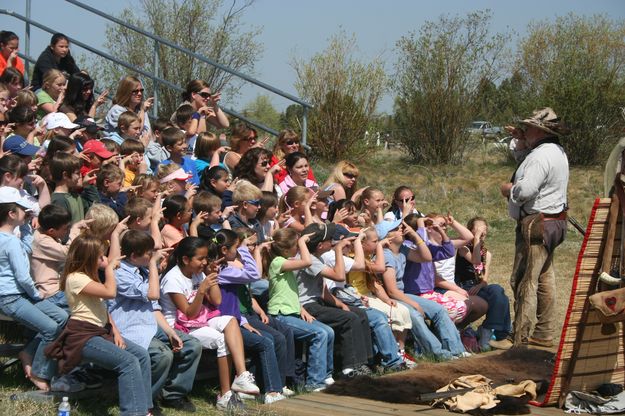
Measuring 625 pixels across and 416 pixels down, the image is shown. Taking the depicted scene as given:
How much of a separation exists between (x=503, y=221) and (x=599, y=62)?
6694 mm

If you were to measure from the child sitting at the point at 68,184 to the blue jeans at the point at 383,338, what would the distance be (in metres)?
2.55

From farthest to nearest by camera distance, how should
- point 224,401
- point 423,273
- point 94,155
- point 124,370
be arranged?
point 423,273, point 94,155, point 224,401, point 124,370

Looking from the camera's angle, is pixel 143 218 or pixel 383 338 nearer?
pixel 143 218

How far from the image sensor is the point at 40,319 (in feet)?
22.9

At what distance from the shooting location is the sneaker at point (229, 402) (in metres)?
7.26

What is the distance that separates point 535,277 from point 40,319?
4.65 meters

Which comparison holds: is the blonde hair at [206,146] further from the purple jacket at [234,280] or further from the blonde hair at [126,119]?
the purple jacket at [234,280]

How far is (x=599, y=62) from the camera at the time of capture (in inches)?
917

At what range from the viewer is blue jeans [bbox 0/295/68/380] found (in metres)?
6.98

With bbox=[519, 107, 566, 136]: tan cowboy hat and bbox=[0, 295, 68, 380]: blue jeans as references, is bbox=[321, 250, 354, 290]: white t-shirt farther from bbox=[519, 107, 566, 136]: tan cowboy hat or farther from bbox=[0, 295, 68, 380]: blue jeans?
bbox=[0, 295, 68, 380]: blue jeans

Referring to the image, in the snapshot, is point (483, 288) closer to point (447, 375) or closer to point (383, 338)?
point (383, 338)

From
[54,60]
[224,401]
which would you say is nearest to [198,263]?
[224,401]

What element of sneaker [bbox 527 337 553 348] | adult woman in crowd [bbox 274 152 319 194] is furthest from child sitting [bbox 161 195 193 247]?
sneaker [bbox 527 337 553 348]

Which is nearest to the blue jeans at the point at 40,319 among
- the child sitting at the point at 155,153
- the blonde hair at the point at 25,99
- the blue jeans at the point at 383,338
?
the blue jeans at the point at 383,338
